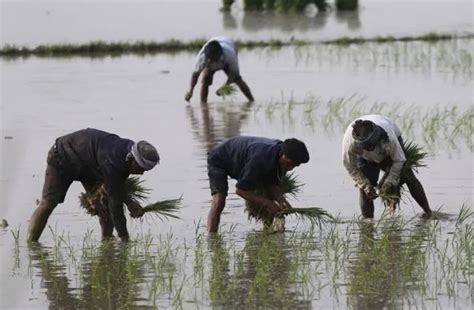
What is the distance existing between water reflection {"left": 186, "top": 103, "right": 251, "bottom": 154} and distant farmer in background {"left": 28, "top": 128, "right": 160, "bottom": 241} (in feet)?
15.3

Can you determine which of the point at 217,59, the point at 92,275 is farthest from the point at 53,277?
the point at 217,59

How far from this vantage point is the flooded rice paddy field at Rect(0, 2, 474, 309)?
24.7ft

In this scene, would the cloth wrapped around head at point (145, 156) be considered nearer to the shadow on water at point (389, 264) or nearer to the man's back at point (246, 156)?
the man's back at point (246, 156)

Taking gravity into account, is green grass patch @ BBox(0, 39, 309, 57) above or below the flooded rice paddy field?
below

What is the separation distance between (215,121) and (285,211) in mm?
7212

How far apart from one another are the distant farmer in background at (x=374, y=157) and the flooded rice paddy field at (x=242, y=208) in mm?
221

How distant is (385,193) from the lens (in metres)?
9.70

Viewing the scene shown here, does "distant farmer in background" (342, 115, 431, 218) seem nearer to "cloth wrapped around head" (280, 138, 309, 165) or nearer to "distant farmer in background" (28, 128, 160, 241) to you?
"cloth wrapped around head" (280, 138, 309, 165)

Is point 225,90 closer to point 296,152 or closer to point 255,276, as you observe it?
point 296,152

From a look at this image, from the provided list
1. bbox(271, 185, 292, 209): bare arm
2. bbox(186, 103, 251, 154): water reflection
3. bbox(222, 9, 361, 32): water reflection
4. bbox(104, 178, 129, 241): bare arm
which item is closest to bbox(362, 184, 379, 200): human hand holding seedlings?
bbox(271, 185, 292, 209): bare arm

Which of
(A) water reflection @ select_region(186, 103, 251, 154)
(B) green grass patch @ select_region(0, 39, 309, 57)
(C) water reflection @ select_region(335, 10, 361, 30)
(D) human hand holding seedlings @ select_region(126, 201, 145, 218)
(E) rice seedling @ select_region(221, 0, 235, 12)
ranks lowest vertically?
(E) rice seedling @ select_region(221, 0, 235, 12)

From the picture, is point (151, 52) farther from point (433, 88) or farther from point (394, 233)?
point (394, 233)

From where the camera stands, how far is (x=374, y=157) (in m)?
9.58

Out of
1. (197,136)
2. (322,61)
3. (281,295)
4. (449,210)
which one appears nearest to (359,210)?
(449,210)
